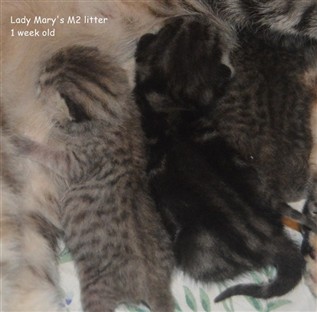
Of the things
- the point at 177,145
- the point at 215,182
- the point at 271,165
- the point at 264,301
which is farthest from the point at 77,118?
the point at 264,301

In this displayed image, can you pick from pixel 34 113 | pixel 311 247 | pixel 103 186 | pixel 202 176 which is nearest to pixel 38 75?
pixel 34 113

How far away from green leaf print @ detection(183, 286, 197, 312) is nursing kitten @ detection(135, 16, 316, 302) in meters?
0.06

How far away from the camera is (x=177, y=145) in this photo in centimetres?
157

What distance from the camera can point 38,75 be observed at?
161 cm

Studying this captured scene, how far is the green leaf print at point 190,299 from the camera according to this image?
158 cm

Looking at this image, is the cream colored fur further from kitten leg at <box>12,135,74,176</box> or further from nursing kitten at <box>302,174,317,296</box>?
nursing kitten at <box>302,174,317,296</box>

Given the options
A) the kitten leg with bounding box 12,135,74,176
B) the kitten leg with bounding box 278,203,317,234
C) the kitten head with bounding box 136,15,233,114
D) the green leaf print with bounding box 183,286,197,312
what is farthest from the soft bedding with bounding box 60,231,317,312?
the kitten head with bounding box 136,15,233,114

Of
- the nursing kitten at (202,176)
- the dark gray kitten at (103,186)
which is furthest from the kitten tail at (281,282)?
the dark gray kitten at (103,186)

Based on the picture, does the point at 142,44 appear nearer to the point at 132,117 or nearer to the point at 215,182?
the point at 132,117

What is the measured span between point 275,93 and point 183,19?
0.28 metres

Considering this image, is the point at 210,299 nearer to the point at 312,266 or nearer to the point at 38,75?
the point at 312,266

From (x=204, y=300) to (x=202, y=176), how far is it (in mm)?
284

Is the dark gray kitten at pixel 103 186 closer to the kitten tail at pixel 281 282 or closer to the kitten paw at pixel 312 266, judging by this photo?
the kitten tail at pixel 281 282

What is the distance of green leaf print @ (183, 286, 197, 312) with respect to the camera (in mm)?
1578
